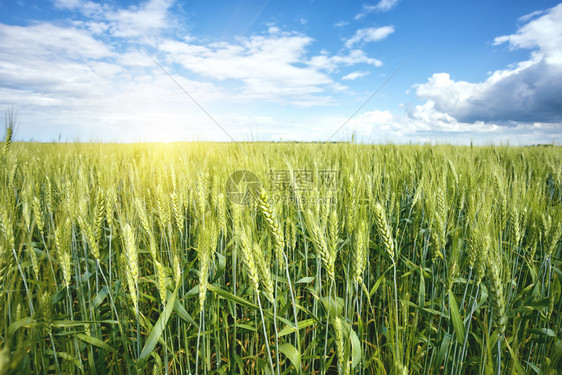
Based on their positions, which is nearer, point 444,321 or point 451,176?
point 444,321

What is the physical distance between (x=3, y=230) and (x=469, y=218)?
2321 mm

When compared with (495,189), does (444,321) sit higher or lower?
lower

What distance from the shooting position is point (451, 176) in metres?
2.05

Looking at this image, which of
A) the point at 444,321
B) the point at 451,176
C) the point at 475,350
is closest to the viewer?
the point at 475,350

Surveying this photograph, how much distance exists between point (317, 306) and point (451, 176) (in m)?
1.55

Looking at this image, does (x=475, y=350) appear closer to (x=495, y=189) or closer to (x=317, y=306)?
(x=317, y=306)

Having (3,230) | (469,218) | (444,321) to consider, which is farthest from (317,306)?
(3,230)

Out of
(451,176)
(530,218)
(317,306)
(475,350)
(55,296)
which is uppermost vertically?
(451,176)

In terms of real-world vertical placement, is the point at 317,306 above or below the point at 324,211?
below

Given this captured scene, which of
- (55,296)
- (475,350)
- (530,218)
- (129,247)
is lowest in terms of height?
(475,350)

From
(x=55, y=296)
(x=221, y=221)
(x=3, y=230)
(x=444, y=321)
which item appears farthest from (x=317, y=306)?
(x=3, y=230)

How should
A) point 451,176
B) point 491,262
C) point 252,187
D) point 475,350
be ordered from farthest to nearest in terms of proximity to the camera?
point 451,176 < point 252,187 < point 475,350 < point 491,262

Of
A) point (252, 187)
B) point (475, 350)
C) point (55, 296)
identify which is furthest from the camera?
point (252, 187)

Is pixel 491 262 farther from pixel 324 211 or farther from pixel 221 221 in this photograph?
pixel 221 221
